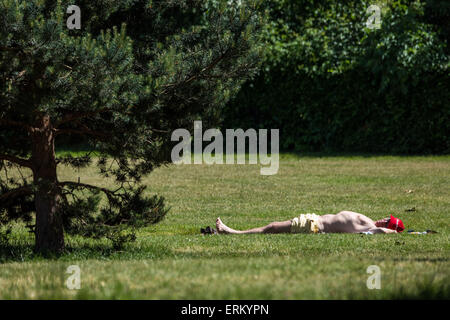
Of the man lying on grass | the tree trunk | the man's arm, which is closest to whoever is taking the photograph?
the tree trunk

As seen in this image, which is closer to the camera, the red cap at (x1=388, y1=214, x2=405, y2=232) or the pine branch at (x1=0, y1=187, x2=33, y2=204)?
the pine branch at (x1=0, y1=187, x2=33, y2=204)

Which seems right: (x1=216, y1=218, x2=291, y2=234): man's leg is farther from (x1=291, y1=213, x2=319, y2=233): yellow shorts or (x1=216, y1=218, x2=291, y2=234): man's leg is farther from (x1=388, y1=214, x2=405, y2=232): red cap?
(x1=388, y1=214, x2=405, y2=232): red cap

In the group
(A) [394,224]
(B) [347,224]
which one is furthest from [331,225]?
(A) [394,224]

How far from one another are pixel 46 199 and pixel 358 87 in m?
13.9

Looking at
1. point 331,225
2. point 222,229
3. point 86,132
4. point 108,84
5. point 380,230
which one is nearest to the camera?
point 108,84

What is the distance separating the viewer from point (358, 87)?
19.2 metres

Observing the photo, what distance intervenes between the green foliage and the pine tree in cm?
1206

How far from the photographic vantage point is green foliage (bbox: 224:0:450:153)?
18.6m

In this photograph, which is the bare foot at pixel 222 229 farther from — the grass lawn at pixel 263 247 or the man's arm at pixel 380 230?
the man's arm at pixel 380 230

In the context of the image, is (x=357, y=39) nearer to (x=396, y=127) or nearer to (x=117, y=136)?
(x=396, y=127)

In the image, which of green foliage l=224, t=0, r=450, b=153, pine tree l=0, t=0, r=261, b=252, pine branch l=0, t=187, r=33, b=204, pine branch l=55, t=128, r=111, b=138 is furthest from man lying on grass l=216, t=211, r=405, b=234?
green foliage l=224, t=0, r=450, b=153

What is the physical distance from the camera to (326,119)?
19875 mm

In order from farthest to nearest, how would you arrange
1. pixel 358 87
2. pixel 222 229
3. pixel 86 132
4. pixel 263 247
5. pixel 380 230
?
pixel 358 87
pixel 222 229
pixel 380 230
pixel 263 247
pixel 86 132

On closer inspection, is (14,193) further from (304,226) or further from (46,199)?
(304,226)
